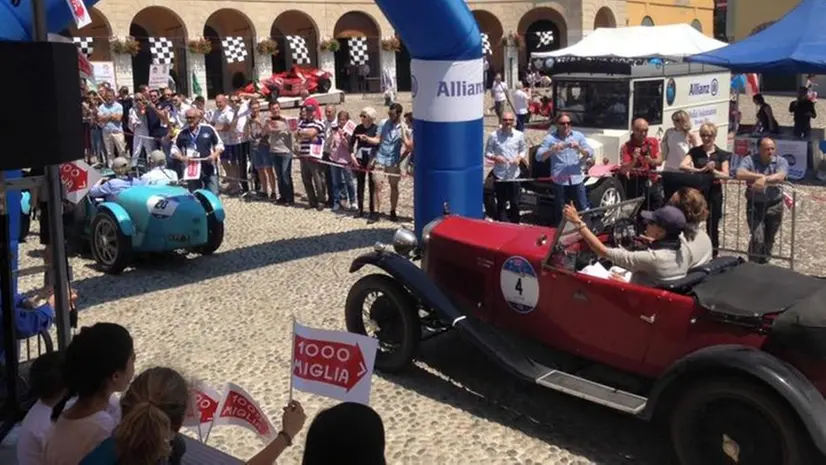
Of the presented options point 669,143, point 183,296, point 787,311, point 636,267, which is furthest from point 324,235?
point 787,311

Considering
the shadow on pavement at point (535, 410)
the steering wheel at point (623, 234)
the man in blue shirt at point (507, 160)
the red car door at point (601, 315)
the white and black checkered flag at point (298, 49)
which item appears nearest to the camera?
the red car door at point (601, 315)

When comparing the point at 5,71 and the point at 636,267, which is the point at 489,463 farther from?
the point at 5,71

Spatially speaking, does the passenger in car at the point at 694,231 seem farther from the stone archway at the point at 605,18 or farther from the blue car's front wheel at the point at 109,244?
the stone archway at the point at 605,18

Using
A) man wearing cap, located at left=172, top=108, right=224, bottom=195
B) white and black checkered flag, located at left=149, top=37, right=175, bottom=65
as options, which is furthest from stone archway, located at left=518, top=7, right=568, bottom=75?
man wearing cap, located at left=172, top=108, right=224, bottom=195

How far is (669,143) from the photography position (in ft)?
30.7

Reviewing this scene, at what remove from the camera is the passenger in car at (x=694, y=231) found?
16.3 ft

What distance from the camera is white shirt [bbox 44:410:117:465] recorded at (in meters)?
2.95

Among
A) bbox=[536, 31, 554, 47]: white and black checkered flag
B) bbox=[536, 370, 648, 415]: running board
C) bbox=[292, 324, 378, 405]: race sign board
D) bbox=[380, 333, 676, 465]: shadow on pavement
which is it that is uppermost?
bbox=[536, 31, 554, 47]: white and black checkered flag

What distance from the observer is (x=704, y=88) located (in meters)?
16.5

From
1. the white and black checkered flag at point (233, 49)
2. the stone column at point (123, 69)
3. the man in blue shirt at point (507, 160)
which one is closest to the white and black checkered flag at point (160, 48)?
the stone column at point (123, 69)

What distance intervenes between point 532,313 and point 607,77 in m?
9.80

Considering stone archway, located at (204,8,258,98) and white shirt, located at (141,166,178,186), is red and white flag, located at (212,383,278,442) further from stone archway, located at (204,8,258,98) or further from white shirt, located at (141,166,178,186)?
stone archway, located at (204,8,258,98)

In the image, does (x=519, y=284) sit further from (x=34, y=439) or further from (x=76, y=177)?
(x=34, y=439)

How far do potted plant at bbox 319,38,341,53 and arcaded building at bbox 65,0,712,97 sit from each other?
4cm
